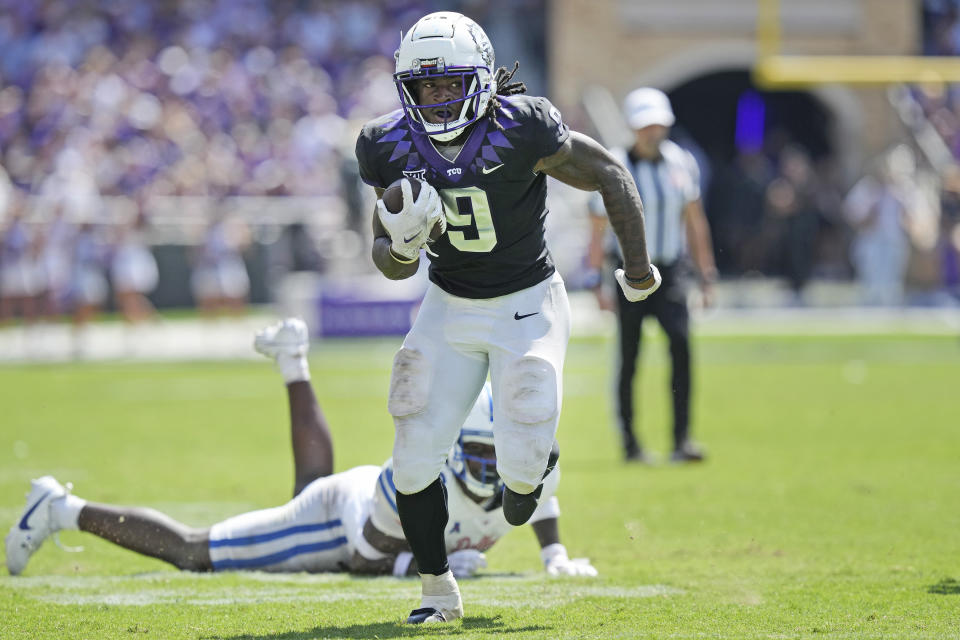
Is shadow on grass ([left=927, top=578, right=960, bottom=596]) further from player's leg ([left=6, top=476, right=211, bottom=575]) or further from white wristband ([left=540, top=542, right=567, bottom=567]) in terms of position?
player's leg ([left=6, top=476, right=211, bottom=575])

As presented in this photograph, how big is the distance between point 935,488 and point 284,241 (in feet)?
42.7

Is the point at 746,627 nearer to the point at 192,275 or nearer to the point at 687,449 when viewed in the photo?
the point at 687,449

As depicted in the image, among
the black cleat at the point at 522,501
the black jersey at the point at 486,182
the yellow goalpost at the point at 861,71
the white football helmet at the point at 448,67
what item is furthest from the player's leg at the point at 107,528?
the yellow goalpost at the point at 861,71

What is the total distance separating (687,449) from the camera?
24.0 feet

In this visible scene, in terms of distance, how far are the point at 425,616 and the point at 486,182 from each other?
125cm

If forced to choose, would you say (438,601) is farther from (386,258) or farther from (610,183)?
(610,183)

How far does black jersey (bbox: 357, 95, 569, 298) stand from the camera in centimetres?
400

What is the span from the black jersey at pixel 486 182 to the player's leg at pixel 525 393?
0.10 metres

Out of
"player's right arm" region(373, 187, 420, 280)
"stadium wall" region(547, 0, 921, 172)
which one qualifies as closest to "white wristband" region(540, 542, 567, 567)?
"player's right arm" region(373, 187, 420, 280)

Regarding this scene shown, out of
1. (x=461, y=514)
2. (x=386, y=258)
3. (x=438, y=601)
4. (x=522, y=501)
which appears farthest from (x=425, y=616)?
(x=386, y=258)

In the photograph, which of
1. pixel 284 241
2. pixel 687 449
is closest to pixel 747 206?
pixel 284 241

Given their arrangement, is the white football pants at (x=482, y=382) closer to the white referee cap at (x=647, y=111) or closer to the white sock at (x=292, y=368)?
the white sock at (x=292, y=368)

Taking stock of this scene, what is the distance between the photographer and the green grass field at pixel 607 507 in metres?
4.01

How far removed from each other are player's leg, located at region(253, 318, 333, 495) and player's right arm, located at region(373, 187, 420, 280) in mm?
1170
